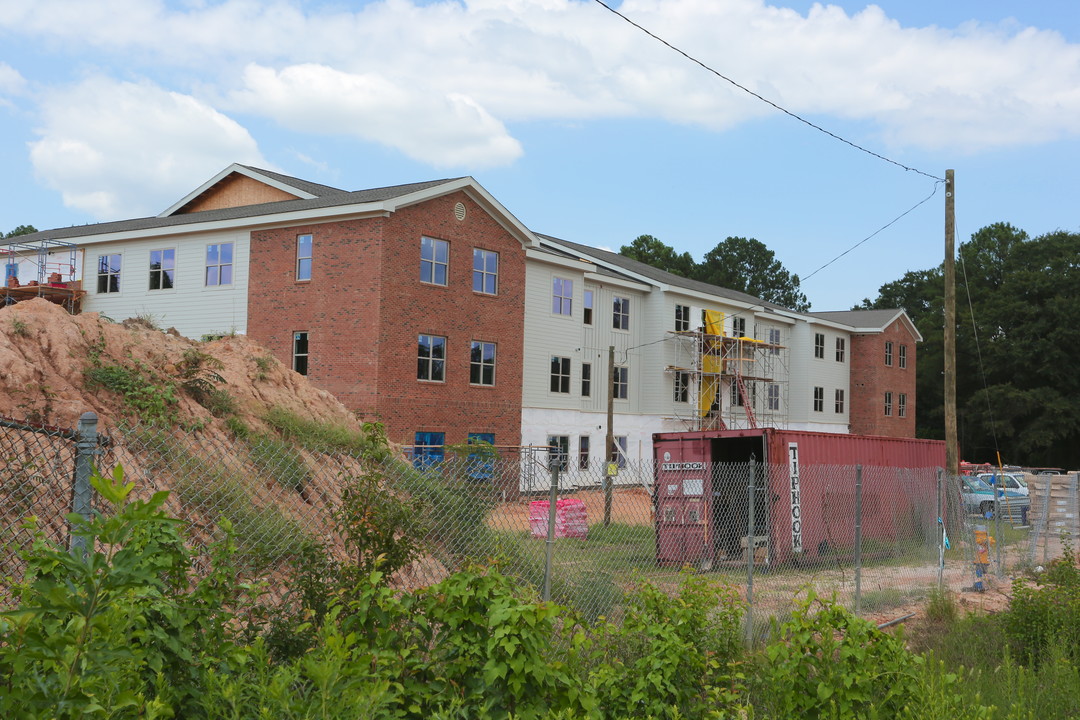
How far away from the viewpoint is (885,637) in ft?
19.2

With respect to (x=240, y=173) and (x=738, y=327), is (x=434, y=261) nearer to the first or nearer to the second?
(x=240, y=173)

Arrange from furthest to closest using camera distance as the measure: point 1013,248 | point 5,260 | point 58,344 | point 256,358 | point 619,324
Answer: point 1013,248
point 619,324
point 5,260
point 256,358
point 58,344

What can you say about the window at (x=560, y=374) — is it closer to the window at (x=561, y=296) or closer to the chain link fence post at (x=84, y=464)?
the window at (x=561, y=296)

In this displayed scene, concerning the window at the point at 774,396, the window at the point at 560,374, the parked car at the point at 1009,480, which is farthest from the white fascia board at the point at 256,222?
the window at the point at 774,396

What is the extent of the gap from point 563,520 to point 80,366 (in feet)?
31.2

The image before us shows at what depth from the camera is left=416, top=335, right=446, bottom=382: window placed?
2920 centimetres

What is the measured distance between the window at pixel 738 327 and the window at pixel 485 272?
18.5 meters

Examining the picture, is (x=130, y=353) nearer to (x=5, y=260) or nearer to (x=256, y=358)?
(x=256, y=358)

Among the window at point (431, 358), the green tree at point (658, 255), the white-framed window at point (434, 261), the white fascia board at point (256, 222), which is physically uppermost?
the green tree at point (658, 255)

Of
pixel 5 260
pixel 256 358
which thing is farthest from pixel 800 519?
pixel 5 260

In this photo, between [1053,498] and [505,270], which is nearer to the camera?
[1053,498]

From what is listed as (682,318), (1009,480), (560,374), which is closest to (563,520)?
(560,374)

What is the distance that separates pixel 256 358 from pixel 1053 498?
60.3 ft

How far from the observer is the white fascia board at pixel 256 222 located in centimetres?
2807
